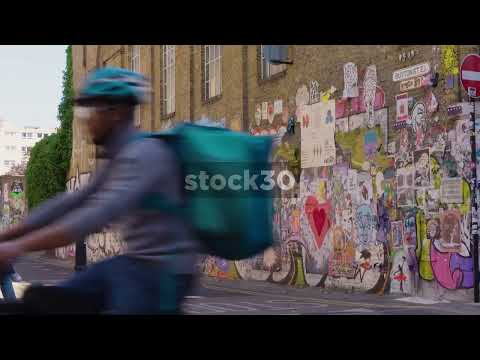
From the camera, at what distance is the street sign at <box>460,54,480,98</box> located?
41.3ft

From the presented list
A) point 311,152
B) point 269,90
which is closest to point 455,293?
point 311,152

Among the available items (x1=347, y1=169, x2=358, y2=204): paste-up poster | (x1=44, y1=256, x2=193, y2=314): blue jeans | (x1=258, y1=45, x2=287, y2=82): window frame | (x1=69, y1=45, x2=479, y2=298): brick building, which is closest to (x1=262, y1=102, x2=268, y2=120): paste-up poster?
(x1=69, y1=45, x2=479, y2=298): brick building

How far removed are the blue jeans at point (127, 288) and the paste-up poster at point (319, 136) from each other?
14.9 m

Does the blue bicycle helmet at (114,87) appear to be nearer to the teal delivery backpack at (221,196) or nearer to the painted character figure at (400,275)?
the teal delivery backpack at (221,196)

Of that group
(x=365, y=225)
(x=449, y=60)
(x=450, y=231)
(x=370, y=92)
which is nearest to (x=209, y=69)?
(x=370, y=92)

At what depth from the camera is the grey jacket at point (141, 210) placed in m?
2.20

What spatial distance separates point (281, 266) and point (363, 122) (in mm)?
4845

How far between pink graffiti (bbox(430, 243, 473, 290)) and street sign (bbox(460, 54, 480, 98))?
2.84 m

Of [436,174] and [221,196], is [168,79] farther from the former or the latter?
[221,196]

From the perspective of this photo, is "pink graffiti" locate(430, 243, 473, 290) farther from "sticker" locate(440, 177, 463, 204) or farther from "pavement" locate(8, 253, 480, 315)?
"sticker" locate(440, 177, 463, 204)

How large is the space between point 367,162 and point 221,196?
1369cm

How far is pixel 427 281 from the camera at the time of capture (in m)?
13.9
